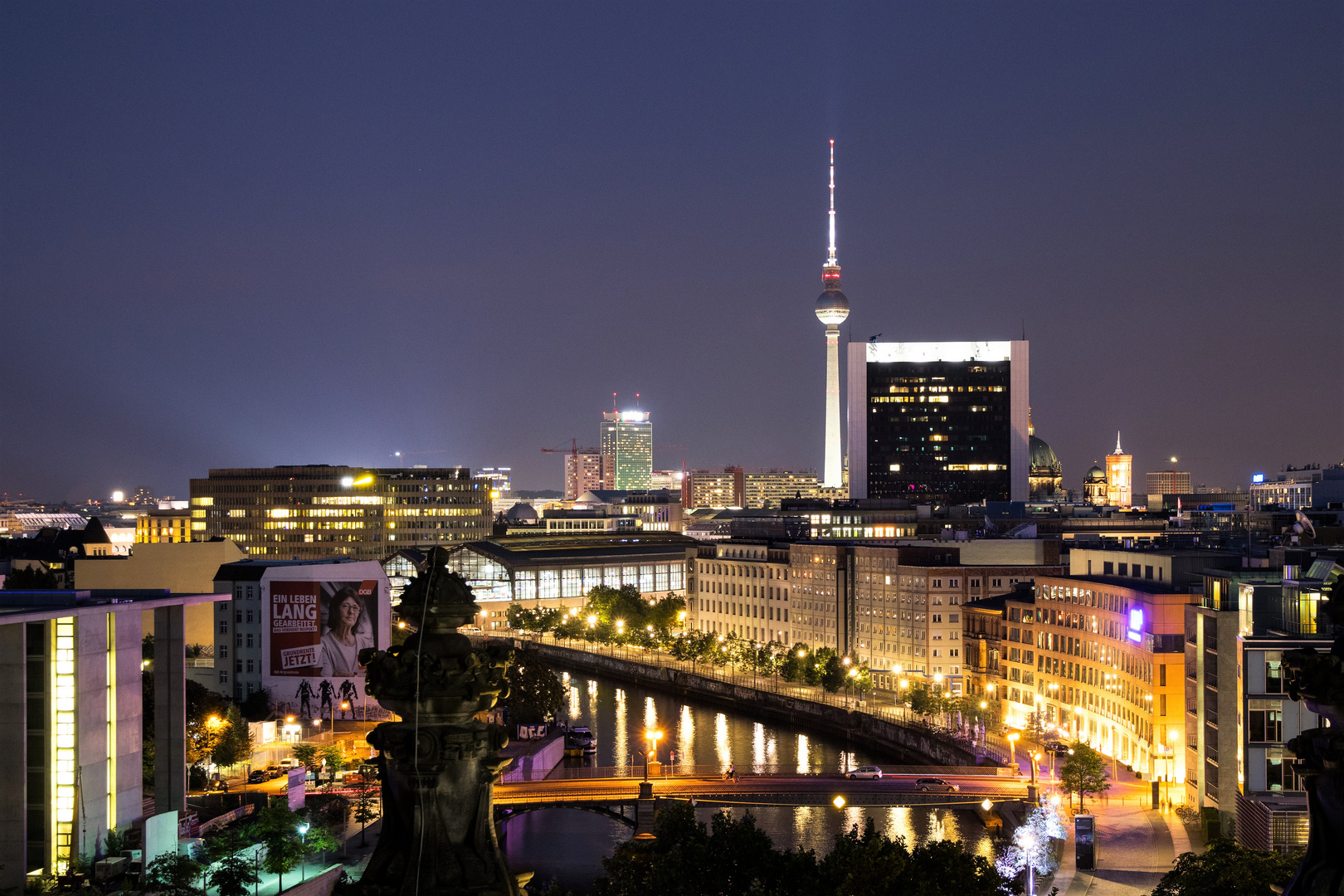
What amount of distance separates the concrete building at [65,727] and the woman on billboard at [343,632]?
24.3 meters

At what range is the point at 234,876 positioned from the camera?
3406 centimetres

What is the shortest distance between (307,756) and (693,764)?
60.0ft

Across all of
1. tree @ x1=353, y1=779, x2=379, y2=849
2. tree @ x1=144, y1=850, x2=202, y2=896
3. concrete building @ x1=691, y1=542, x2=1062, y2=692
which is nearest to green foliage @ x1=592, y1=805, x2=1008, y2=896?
tree @ x1=144, y1=850, x2=202, y2=896

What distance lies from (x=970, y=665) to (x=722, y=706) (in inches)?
590

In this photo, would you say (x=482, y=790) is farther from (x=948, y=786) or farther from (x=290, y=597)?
(x=290, y=597)

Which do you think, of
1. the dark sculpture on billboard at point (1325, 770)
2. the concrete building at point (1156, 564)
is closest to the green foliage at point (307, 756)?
the concrete building at point (1156, 564)

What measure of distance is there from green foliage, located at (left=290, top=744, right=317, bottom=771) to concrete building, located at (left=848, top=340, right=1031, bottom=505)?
12421 cm

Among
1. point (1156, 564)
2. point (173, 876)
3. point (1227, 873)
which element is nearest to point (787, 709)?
point (1156, 564)

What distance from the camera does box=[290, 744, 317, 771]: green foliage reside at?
5241cm

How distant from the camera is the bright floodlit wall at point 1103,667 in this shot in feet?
177

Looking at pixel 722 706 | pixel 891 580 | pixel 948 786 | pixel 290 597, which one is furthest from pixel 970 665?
pixel 290 597

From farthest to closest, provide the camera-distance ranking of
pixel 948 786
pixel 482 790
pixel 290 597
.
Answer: pixel 290 597 → pixel 948 786 → pixel 482 790

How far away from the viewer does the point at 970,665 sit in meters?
77.0

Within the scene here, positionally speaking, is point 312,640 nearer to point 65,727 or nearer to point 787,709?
point 65,727
